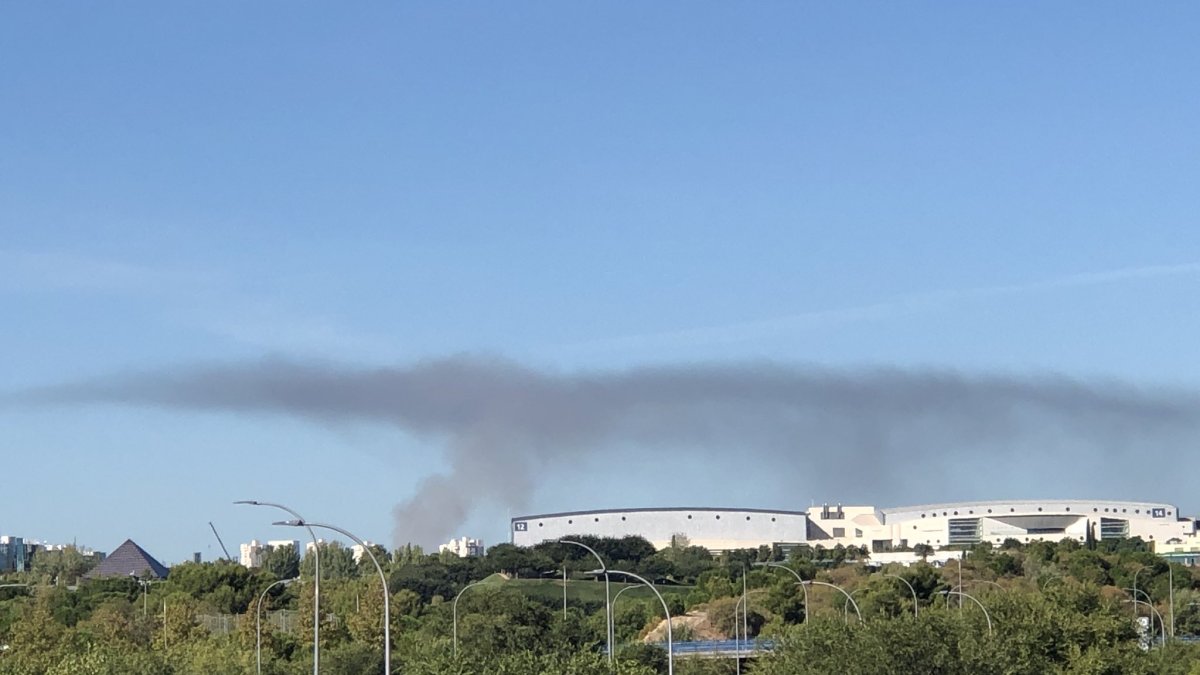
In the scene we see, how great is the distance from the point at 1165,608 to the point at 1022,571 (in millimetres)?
25321

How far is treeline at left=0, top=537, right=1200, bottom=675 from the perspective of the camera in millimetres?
57656

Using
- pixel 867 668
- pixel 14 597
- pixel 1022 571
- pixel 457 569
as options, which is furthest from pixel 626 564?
pixel 867 668

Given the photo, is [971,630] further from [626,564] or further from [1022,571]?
[626,564]

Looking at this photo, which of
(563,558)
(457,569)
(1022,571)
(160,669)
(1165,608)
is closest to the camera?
(160,669)

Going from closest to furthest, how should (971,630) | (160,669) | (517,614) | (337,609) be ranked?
(971,630) < (160,669) < (517,614) < (337,609)

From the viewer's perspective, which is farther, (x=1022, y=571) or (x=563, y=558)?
(x=563, y=558)

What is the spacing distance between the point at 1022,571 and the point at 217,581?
228ft

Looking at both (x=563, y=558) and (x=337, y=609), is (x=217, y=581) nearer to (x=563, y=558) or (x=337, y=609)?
(x=337, y=609)

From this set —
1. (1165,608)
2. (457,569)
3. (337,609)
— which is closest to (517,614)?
(337,609)

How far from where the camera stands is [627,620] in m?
127

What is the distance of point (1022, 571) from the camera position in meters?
157

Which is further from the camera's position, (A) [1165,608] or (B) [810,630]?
(A) [1165,608]

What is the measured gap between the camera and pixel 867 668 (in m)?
54.5

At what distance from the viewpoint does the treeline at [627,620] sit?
5766 cm
